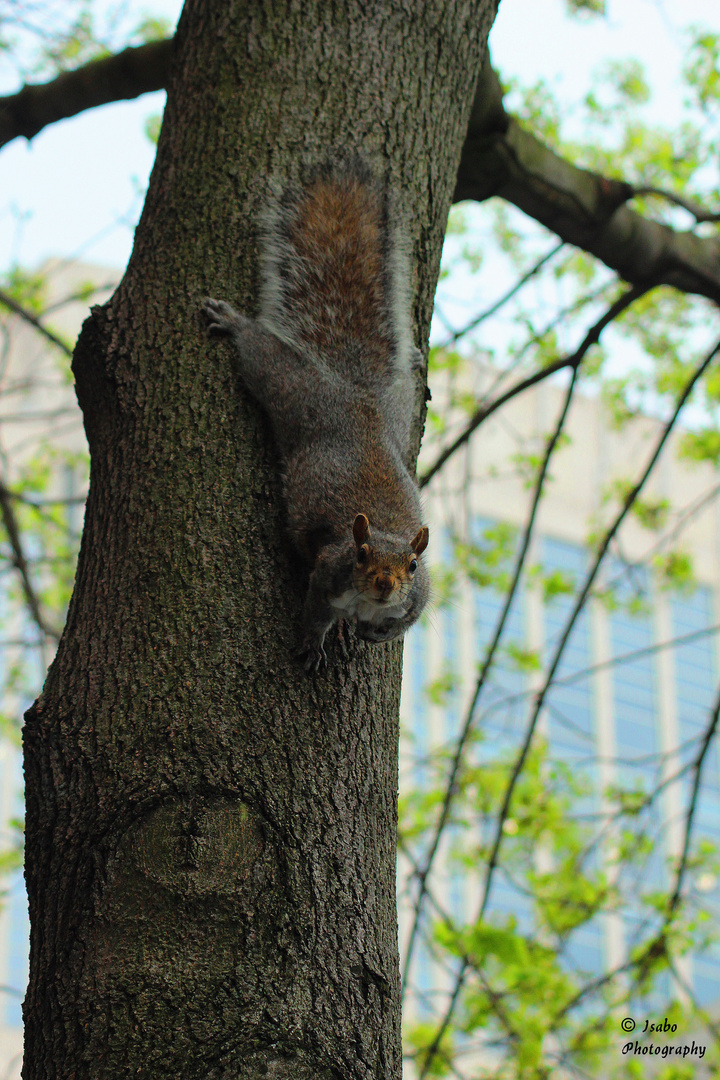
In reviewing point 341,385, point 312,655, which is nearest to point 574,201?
point 341,385

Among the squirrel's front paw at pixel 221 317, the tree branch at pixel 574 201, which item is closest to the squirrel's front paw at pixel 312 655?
the squirrel's front paw at pixel 221 317

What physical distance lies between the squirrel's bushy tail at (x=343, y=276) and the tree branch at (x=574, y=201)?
0.87 metres

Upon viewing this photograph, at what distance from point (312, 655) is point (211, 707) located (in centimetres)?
22

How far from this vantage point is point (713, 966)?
22953 mm

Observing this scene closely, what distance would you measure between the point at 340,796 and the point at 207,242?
3.69ft

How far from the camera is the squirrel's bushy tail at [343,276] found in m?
2.14

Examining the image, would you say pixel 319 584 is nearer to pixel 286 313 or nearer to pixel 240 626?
pixel 240 626

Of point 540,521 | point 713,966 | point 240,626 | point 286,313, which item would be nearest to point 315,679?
point 240,626

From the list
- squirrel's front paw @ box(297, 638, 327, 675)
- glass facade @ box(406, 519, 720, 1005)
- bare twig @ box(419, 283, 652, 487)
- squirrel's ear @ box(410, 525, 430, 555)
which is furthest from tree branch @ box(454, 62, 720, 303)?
glass facade @ box(406, 519, 720, 1005)

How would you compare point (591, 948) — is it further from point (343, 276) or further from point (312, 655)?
point (312, 655)

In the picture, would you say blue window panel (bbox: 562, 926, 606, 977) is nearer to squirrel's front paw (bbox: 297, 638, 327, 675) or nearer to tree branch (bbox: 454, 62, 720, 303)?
tree branch (bbox: 454, 62, 720, 303)

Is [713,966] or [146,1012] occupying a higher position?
[713,966]

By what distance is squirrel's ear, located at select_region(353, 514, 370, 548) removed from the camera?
77.0 inches

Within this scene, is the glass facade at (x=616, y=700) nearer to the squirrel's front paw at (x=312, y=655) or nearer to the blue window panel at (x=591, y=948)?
the blue window panel at (x=591, y=948)
